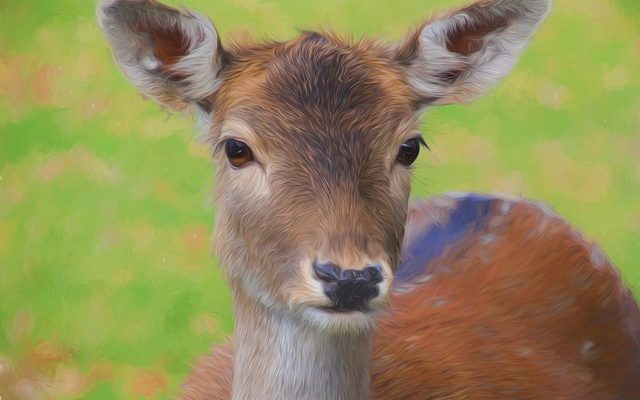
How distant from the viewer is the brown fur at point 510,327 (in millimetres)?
2314

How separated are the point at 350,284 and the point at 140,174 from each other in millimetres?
981

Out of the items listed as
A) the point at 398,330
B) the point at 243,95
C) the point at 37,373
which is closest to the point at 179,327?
the point at 37,373

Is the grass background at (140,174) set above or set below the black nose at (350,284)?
below

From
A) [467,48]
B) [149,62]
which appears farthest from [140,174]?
[467,48]

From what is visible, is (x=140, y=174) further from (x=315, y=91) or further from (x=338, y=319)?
(x=338, y=319)

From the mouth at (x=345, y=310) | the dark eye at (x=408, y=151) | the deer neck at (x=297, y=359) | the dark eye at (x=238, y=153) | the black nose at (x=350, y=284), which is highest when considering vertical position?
the dark eye at (x=238, y=153)

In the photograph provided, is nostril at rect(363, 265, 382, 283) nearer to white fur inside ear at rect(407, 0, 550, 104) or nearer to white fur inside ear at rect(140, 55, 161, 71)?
white fur inside ear at rect(407, 0, 550, 104)

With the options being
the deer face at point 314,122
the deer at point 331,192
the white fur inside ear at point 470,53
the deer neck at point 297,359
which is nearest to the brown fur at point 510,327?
the deer at point 331,192

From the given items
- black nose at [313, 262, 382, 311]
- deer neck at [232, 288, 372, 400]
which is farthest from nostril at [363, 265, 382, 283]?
deer neck at [232, 288, 372, 400]

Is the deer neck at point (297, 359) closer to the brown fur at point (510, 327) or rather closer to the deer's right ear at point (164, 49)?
the brown fur at point (510, 327)

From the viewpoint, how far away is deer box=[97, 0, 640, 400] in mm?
1858

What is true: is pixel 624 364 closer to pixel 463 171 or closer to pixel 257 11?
pixel 463 171

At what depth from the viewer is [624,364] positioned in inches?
99.6

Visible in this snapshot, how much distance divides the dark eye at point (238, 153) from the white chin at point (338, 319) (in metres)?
0.32
